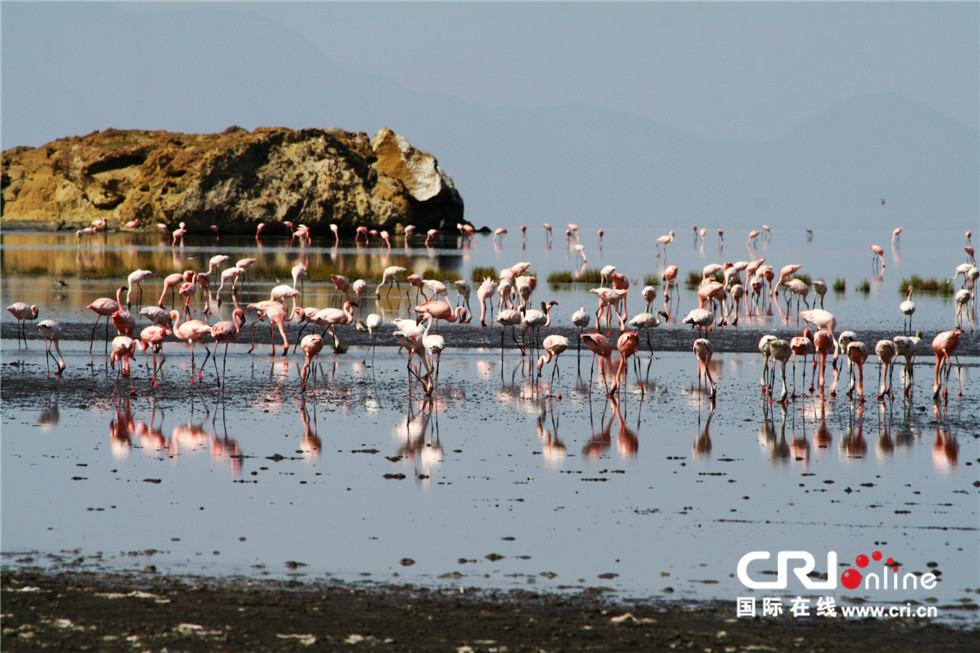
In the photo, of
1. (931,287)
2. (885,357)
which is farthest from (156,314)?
(931,287)

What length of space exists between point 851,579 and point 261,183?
171ft

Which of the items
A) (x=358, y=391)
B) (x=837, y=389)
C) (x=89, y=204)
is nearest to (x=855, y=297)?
(x=837, y=389)

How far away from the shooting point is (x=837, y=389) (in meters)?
12.1

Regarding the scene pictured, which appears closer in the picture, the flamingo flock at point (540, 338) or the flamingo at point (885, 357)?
the flamingo at point (885, 357)

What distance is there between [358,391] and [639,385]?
322cm

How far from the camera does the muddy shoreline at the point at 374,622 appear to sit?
4766mm

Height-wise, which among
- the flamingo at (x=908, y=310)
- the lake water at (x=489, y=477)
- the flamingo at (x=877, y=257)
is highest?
the flamingo at (x=877, y=257)

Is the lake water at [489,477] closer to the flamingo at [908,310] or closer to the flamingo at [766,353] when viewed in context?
the flamingo at [766,353]

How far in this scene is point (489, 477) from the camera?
7.88 m

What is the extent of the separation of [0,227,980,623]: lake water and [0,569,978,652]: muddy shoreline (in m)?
0.24

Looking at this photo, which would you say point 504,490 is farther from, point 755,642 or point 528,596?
point 755,642

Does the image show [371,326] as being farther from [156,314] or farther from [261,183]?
[261,183]

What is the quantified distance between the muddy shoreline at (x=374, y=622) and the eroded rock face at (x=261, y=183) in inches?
2001

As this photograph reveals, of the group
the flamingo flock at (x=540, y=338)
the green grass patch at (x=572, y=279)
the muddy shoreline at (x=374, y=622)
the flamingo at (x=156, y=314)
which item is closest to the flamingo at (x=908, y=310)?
the flamingo flock at (x=540, y=338)
